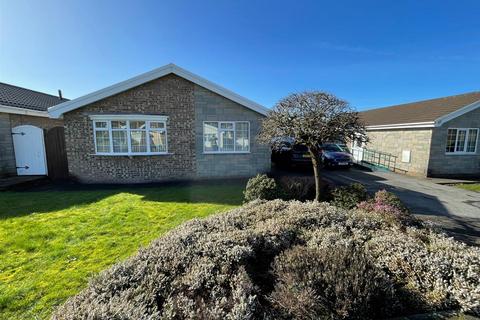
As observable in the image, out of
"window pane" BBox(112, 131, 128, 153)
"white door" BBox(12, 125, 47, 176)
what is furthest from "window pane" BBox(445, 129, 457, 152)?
"white door" BBox(12, 125, 47, 176)

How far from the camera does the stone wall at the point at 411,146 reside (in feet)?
41.5

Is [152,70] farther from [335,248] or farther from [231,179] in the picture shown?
[335,248]

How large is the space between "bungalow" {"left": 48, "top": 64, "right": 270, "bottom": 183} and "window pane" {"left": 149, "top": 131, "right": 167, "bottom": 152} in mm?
44

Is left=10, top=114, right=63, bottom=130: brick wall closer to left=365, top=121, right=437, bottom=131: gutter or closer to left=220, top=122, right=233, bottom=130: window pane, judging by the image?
left=220, top=122, right=233, bottom=130: window pane

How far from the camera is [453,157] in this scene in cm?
1277

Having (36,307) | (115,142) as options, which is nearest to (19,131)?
(115,142)

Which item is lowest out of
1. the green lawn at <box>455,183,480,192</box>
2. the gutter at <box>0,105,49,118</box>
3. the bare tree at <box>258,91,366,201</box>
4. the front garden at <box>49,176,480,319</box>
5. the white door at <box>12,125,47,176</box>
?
the green lawn at <box>455,183,480,192</box>

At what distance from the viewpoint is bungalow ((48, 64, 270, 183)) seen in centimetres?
995

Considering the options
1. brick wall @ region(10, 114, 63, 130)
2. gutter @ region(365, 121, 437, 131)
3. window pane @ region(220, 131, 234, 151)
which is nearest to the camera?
brick wall @ region(10, 114, 63, 130)

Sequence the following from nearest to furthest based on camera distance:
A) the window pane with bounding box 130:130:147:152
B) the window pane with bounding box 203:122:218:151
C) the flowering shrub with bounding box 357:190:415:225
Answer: the flowering shrub with bounding box 357:190:415:225, the window pane with bounding box 130:130:147:152, the window pane with bounding box 203:122:218:151

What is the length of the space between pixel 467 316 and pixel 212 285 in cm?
266

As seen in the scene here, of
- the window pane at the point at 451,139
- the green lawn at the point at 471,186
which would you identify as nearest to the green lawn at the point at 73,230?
the green lawn at the point at 471,186

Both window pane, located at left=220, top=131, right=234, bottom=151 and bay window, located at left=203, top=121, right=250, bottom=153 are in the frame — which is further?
window pane, located at left=220, top=131, right=234, bottom=151

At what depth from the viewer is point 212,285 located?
2.55 meters
